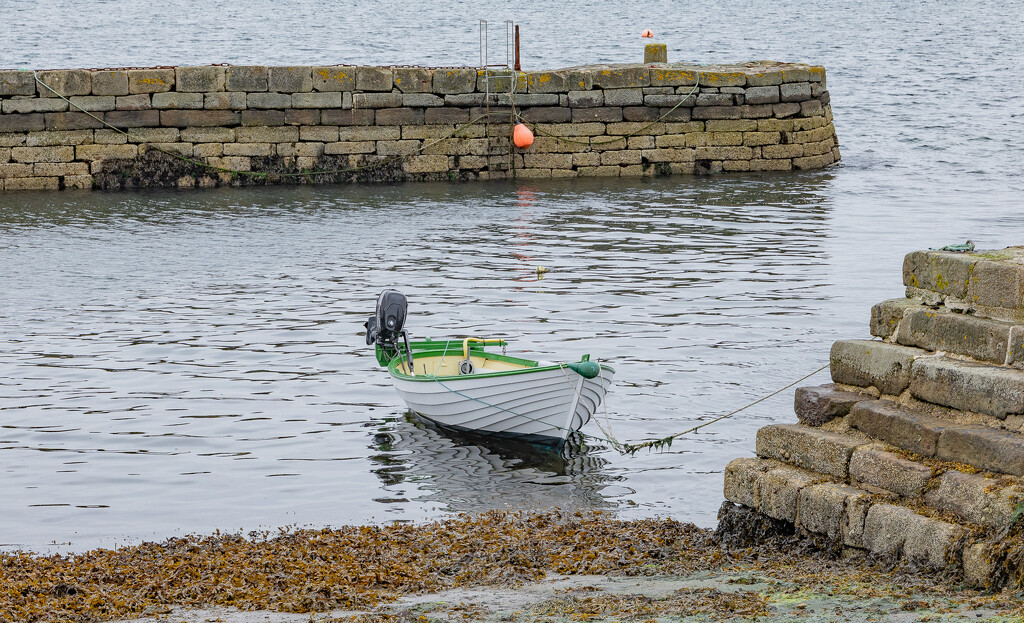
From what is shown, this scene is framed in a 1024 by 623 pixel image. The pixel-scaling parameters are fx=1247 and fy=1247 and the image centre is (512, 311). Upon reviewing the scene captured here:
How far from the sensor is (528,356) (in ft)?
36.6

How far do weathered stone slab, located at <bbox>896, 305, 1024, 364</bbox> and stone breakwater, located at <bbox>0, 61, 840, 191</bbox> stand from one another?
53.1 feet

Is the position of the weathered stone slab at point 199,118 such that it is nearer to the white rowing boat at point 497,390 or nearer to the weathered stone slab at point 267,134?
the weathered stone slab at point 267,134

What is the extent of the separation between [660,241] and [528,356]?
257 inches

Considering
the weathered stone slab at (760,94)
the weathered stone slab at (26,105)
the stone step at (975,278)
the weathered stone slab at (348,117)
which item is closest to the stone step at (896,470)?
the stone step at (975,278)

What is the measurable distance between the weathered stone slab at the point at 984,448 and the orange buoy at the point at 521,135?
16.6 m

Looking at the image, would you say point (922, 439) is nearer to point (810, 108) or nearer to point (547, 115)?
point (547, 115)

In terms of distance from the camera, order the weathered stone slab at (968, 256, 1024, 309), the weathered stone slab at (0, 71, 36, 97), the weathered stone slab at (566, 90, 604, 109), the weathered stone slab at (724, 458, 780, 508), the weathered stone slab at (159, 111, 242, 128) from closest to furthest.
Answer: the weathered stone slab at (968, 256, 1024, 309) < the weathered stone slab at (724, 458, 780, 508) < the weathered stone slab at (0, 71, 36, 97) < the weathered stone slab at (159, 111, 242, 128) < the weathered stone slab at (566, 90, 604, 109)

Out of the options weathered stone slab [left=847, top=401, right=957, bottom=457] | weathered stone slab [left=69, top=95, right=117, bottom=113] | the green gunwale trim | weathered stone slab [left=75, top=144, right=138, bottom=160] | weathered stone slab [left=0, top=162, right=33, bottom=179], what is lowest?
the green gunwale trim

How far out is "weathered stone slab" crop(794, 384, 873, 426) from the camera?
19.3 ft

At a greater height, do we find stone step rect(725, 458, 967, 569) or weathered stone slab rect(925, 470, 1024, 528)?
weathered stone slab rect(925, 470, 1024, 528)

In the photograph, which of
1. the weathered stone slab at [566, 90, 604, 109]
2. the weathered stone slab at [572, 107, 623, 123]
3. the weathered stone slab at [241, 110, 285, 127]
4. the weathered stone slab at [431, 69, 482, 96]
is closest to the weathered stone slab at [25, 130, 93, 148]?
the weathered stone slab at [241, 110, 285, 127]

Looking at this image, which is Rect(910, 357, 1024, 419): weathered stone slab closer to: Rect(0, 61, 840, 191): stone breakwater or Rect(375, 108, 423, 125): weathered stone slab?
Rect(0, 61, 840, 191): stone breakwater

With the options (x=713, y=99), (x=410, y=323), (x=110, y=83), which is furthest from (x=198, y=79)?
(x=410, y=323)

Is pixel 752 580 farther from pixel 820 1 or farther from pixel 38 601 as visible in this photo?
pixel 820 1
